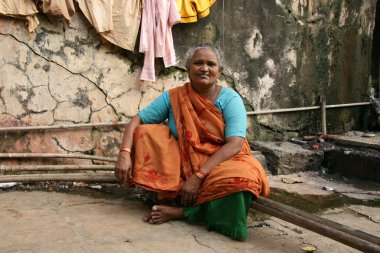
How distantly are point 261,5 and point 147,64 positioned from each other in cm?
163

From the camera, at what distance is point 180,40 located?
14.8ft

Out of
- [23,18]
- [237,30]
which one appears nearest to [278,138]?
[237,30]

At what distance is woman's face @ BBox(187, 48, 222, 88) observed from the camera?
294cm

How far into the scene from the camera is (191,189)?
9.05 ft

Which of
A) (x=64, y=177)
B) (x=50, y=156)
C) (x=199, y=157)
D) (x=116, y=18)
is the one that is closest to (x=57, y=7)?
(x=116, y=18)

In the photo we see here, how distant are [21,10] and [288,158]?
9.65ft

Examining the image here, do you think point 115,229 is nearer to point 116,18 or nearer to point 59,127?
point 59,127

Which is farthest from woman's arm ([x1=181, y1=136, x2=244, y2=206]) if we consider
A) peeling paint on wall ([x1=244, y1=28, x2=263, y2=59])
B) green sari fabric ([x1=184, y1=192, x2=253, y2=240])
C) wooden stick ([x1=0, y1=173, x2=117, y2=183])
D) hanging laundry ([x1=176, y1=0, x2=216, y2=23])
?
peeling paint on wall ([x1=244, y1=28, x2=263, y2=59])

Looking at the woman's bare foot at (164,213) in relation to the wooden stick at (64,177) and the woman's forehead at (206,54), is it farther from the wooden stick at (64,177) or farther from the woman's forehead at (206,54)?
the woman's forehead at (206,54)

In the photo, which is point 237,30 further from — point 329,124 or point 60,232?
point 60,232

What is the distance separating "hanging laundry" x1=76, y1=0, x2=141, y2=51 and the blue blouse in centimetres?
116

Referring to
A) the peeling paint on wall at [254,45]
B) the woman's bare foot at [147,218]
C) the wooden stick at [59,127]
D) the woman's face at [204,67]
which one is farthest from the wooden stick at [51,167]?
the peeling paint on wall at [254,45]

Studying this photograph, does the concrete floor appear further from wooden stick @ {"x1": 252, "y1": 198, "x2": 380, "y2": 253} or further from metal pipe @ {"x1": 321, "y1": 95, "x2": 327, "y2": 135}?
metal pipe @ {"x1": 321, "y1": 95, "x2": 327, "y2": 135}

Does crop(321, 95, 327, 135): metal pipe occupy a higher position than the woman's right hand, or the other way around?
crop(321, 95, 327, 135): metal pipe
